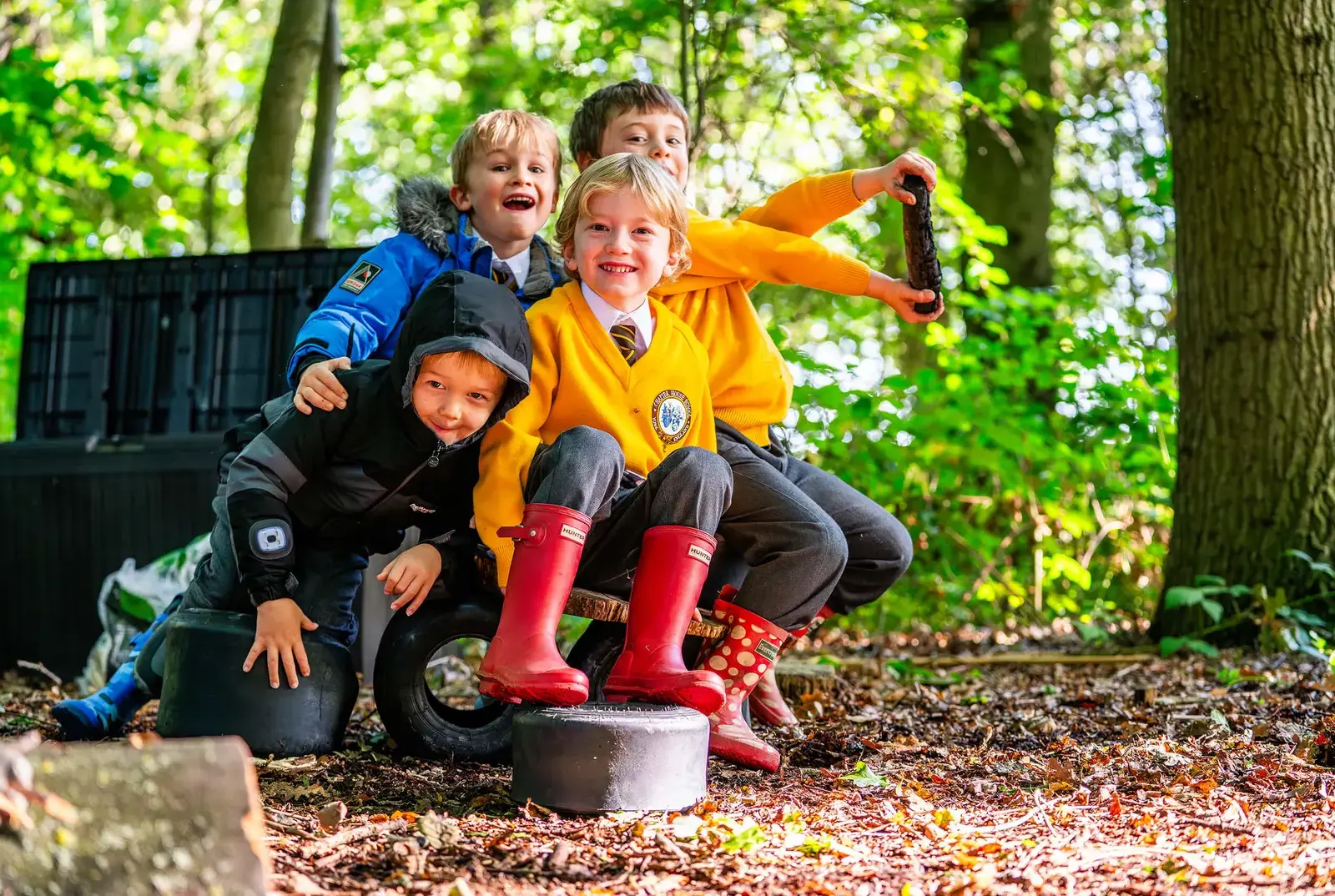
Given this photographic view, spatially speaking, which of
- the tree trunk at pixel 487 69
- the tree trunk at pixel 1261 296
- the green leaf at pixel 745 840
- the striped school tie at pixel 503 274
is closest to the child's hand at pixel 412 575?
the striped school tie at pixel 503 274

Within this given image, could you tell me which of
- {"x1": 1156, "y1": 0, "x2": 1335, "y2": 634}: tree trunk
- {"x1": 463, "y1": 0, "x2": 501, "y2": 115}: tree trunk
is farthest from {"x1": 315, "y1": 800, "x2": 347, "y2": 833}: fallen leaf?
{"x1": 463, "y1": 0, "x2": 501, "y2": 115}: tree trunk

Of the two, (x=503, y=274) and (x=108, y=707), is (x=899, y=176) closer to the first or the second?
(x=503, y=274)

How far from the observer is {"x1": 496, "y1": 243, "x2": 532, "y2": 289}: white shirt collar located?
314 cm

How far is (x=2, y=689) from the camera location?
14.1 ft

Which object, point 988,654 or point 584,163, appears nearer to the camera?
point 584,163

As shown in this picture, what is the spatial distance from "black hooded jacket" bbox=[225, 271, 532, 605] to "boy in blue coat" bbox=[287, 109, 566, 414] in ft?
0.94

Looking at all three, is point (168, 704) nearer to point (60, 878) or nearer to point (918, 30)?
point (60, 878)

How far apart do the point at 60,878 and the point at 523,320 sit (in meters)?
1.56

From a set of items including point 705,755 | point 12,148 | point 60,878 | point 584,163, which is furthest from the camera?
point 12,148

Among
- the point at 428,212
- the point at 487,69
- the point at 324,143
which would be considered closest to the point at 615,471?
the point at 428,212

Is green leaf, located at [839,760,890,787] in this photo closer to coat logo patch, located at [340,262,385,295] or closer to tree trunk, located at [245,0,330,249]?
coat logo patch, located at [340,262,385,295]

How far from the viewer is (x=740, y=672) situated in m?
2.72

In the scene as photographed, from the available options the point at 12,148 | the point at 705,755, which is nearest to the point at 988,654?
the point at 705,755

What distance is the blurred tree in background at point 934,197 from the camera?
6234 mm
